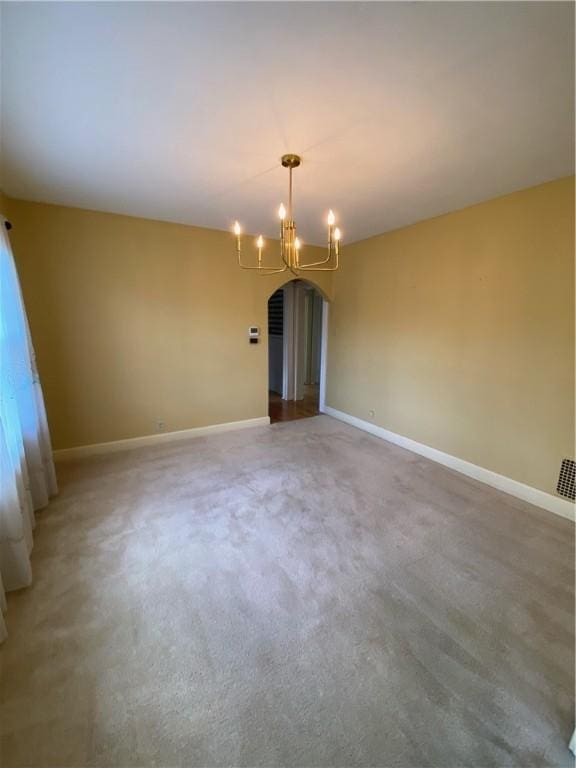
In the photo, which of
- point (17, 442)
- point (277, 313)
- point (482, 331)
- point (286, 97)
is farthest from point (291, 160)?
point (277, 313)

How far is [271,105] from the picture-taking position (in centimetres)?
162

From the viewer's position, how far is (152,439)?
3811 millimetres

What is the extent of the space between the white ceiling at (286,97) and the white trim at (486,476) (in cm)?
254

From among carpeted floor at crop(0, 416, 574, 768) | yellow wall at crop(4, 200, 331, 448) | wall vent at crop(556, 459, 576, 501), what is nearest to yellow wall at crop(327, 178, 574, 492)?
wall vent at crop(556, 459, 576, 501)

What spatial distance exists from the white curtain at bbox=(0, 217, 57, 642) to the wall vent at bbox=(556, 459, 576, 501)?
3736 mm

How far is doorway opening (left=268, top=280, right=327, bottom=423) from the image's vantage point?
17.4 feet

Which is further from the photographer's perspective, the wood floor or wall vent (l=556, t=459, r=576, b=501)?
the wood floor

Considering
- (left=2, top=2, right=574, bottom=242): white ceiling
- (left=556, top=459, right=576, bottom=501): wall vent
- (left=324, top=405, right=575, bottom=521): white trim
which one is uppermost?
(left=2, top=2, right=574, bottom=242): white ceiling

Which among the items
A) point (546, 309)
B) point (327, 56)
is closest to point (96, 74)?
point (327, 56)

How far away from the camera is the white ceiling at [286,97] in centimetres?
117

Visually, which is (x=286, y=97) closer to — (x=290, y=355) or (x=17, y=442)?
(x=17, y=442)

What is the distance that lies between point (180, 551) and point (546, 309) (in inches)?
132

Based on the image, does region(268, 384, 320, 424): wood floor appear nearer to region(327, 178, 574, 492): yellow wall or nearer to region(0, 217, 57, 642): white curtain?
region(327, 178, 574, 492): yellow wall

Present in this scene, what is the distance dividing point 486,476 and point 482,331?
141 centimetres
